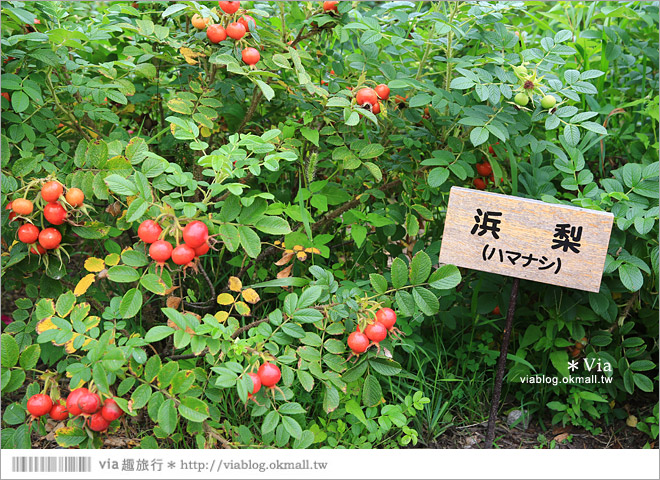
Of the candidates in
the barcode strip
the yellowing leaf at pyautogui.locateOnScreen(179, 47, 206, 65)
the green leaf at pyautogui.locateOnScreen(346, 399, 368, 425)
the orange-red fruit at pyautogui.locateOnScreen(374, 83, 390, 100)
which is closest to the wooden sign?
the orange-red fruit at pyautogui.locateOnScreen(374, 83, 390, 100)

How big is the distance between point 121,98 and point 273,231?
564 millimetres

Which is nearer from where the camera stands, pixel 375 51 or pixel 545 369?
pixel 375 51

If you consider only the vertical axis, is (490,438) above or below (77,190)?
below

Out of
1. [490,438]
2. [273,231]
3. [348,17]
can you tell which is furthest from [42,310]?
[490,438]

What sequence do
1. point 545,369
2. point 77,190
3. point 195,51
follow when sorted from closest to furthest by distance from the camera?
point 77,190
point 195,51
point 545,369

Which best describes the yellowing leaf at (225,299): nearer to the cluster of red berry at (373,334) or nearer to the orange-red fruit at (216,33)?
the cluster of red berry at (373,334)

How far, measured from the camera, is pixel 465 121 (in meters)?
1.34

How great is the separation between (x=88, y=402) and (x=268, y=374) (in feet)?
1.23

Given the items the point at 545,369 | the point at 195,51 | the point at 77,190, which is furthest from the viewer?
the point at 545,369

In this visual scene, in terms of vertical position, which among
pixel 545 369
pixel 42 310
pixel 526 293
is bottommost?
pixel 545 369

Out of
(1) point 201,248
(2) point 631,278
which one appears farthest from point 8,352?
(2) point 631,278

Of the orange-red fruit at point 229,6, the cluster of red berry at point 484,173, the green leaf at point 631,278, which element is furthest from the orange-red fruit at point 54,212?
the green leaf at point 631,278

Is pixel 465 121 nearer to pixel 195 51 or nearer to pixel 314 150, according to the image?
pixel 314 150

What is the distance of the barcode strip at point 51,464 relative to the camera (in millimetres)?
1216
